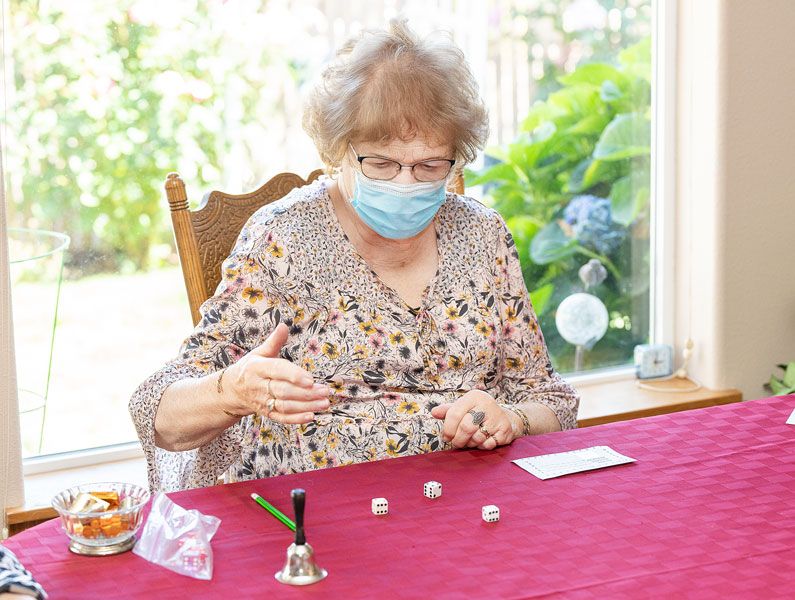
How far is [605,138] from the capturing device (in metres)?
3.20

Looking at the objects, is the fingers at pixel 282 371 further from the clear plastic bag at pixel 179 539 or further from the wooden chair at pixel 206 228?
the wooden chair at pixel 206 228

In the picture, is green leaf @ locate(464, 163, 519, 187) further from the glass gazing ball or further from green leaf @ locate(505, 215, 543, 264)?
the glass gazing ball

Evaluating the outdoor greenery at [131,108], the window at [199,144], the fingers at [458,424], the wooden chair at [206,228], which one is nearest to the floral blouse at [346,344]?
the fingers at [458,424]

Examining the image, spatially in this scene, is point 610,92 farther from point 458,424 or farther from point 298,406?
point 298,406

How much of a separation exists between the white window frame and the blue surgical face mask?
1508mm

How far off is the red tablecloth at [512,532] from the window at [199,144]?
50.9 inches

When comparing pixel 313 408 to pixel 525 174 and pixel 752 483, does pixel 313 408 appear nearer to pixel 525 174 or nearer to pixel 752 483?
pixel 752 483

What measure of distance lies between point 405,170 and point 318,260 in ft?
0.71

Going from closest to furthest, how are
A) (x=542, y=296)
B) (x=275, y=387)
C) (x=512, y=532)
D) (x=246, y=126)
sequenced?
1. (x=512, y=532)
2. (x=275, y=387)
3. (x=246, y=126)
4. (x=542, y=296)

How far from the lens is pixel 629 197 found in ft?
10.7

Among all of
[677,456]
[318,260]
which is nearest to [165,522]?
[318,260]

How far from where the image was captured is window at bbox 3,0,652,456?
104 inches

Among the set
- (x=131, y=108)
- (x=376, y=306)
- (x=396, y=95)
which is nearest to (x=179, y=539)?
(x=376, y=306)

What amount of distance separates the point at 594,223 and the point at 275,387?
1975mm
